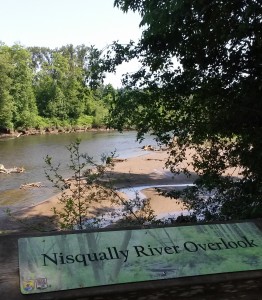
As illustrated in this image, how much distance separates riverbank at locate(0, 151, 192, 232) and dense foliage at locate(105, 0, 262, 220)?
144 centimetres

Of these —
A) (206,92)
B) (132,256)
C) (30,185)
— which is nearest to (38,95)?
(30,185)

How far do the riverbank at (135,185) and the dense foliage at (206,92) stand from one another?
1.44 metres

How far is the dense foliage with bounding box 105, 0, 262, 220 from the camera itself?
516cm

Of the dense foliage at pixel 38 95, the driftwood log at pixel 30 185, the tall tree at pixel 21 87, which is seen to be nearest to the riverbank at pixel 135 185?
the driftwood log at pixel 30 185

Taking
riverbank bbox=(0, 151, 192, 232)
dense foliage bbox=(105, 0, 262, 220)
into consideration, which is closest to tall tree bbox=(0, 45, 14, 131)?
riverbank bbox=(0, 151, 192, 232)

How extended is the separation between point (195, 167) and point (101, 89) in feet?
7.57

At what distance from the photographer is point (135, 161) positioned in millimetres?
24984

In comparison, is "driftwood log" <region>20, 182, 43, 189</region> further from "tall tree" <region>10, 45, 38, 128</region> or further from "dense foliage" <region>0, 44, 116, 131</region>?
"tall tree" <region>10, 45, 38, 128</region>

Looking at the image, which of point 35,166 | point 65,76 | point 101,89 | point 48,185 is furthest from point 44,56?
point 101,89

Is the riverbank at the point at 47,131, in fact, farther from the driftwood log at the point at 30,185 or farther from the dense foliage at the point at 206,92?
the dense foliage at the point at 206,92

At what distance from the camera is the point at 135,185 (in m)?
18.0

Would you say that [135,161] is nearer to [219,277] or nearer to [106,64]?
[106,64]

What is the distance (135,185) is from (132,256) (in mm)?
15277

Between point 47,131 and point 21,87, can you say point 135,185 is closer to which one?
point 47,131
